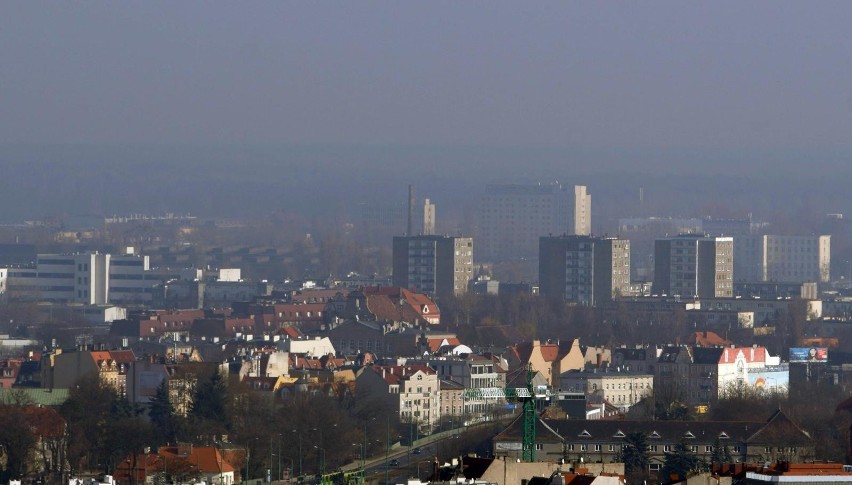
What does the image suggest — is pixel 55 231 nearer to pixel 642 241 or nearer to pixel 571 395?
pixel 642 241

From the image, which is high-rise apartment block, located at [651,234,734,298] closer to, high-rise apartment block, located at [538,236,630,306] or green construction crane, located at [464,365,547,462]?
high-rise apartment block, located at [538,236,630,306]

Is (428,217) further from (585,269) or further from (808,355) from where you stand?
(808,355)

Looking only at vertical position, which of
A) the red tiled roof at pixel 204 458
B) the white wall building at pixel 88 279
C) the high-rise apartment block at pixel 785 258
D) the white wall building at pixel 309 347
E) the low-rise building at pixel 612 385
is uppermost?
the high-rise apartment block at pixel 785 258

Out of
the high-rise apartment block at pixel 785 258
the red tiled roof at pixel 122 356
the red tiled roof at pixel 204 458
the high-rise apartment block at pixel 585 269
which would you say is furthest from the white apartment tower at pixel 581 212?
the red tiled roof at pixel 204 458

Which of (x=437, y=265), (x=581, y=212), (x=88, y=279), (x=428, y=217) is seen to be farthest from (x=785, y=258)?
(x=88, y=279)

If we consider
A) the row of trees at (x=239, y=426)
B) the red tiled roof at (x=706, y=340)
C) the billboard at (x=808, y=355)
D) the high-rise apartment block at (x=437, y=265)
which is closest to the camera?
the row of trees at (x=239, y=426)

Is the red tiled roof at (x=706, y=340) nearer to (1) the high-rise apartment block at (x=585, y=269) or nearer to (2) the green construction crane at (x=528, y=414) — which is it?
(1) the high-rise apartment block at (x=585, y=269)

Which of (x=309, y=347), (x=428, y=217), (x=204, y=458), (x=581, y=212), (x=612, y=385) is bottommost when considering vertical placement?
(x=204, y=458)
